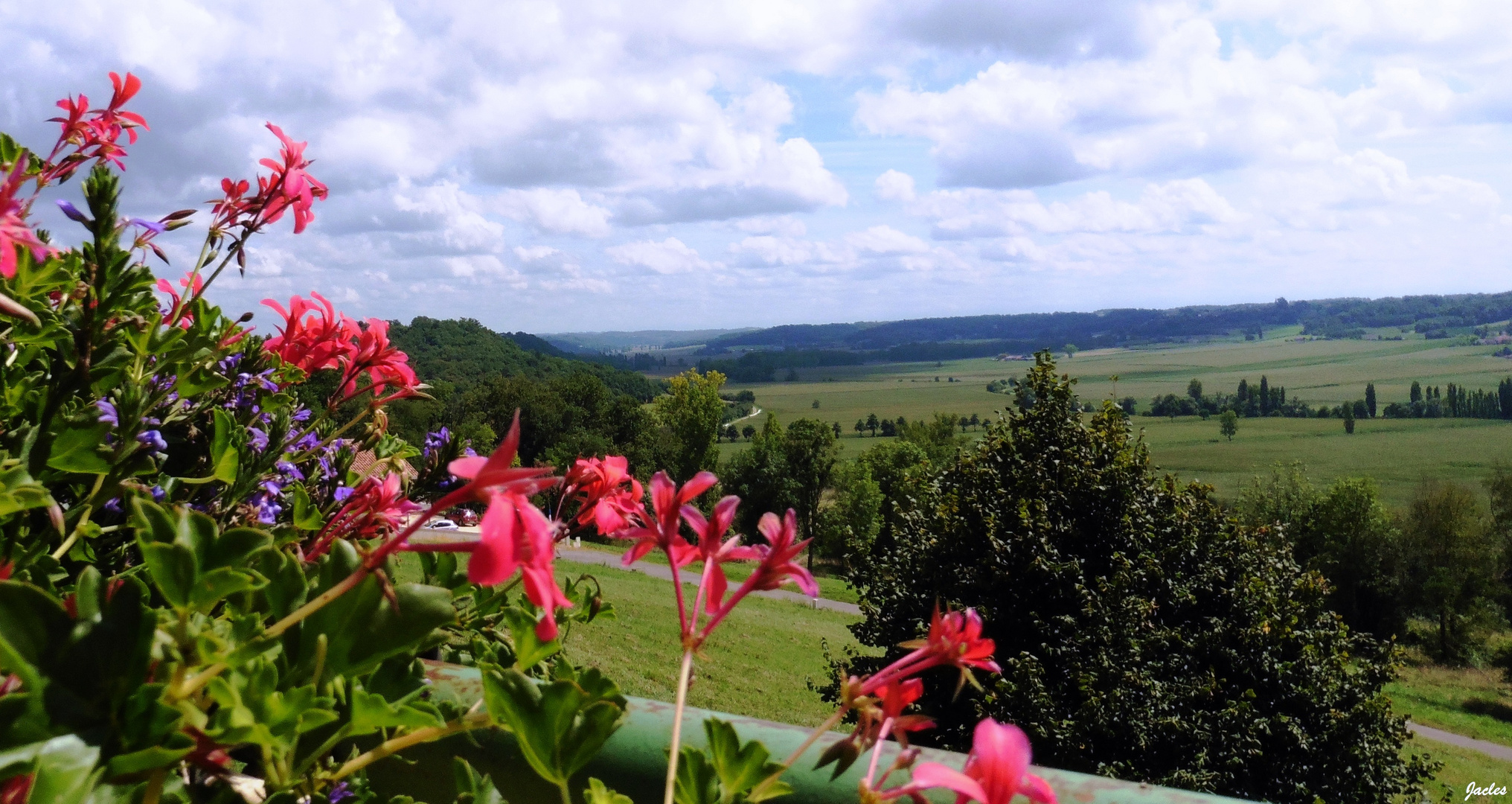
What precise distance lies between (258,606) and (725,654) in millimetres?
20828

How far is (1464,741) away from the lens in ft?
93.2

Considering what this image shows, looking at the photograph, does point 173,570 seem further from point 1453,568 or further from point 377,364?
Result: point 1453,568

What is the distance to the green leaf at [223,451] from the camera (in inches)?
46.5

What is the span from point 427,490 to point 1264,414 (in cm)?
12561

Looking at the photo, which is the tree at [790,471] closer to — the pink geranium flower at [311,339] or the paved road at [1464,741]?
the paved road at [1464,741]

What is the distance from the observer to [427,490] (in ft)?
4.37

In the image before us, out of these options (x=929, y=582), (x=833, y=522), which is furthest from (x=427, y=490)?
(x=833, y=522)

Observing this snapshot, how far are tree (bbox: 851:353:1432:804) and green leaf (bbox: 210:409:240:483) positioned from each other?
26.0 ft

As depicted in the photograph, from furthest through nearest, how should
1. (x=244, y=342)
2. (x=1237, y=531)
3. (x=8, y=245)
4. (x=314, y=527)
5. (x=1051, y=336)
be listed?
1. (x=1051, y=336)
2. (x=1237, y=531)
3. (x=244, y=342)
4. (x=314, y=527)
5. (x=8, y=245)

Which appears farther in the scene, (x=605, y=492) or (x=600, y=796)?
(x=605, y=492)

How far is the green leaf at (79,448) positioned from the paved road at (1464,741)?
34800 mm

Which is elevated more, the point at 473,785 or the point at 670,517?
the point at 670,517

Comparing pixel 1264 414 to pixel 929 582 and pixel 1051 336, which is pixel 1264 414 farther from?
pixel 929 582

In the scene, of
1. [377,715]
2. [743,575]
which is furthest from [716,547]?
[743,575]
